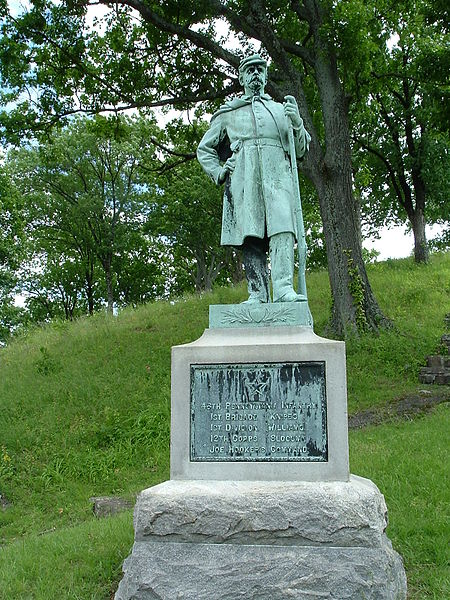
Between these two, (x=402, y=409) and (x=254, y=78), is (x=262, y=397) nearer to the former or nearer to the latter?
(x=254, y=78)

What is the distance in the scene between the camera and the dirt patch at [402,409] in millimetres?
9148

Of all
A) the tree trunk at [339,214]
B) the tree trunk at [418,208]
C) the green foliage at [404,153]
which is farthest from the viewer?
the tree trunk at [418,208]

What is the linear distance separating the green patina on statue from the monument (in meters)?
0.01

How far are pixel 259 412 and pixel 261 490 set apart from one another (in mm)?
569

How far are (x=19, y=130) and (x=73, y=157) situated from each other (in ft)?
43.5

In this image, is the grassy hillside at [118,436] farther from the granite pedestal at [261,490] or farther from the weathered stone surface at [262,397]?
the weathered stone surface at [262,397]

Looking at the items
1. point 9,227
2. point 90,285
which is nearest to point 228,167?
point 9,227

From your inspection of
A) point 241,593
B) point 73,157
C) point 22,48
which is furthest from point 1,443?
point 73,157

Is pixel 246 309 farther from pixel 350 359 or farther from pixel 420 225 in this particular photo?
pixel 420 225

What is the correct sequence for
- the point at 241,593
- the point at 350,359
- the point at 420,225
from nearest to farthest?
the point at 241,593, the point at 350,359, the point at 420,225

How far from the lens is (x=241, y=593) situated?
3.69m

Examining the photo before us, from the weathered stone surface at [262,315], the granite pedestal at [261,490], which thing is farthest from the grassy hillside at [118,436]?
the weathered stone surface at [262,315]

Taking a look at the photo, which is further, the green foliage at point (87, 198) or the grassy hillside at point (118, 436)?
the green foliage at point (87, 198)

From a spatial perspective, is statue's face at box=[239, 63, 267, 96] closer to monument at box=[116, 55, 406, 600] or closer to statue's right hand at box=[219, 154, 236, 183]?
monument at box=[116, 55, 406, 600]
